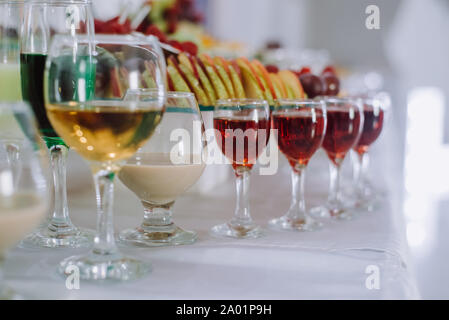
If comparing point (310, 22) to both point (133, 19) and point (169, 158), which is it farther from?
point (169, 158)

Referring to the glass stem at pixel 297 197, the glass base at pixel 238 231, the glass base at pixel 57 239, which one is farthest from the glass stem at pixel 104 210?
the glass stem at pixel 297 197

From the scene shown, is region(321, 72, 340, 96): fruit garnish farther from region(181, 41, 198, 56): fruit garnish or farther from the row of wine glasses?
region(181, 41, 198, 56): fruit garnish

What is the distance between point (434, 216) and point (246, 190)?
10.6 ft

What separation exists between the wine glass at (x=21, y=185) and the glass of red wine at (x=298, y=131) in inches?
17.9

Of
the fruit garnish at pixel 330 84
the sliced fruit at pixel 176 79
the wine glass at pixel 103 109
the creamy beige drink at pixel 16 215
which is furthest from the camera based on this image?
the fruit garnish at pixel 330 84

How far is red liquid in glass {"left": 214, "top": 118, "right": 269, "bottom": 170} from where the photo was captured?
33.1 inches

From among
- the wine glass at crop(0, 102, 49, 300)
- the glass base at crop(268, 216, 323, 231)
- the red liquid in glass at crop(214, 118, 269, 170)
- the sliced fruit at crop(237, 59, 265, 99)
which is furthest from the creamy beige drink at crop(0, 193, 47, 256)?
the sliced fruit at crop(237, 59, 265, 99)

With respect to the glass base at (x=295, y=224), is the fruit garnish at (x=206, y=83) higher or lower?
higher

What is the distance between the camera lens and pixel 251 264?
721mm

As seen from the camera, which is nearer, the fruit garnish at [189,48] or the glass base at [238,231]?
the glass base at [238,231]

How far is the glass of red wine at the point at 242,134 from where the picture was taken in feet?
2.75

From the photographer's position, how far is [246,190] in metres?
0.89

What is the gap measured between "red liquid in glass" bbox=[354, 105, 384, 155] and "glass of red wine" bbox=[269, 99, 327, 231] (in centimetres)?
25

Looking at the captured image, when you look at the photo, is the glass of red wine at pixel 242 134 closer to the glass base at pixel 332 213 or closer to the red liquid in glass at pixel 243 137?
the red liquid in glass at pixel 243 137
